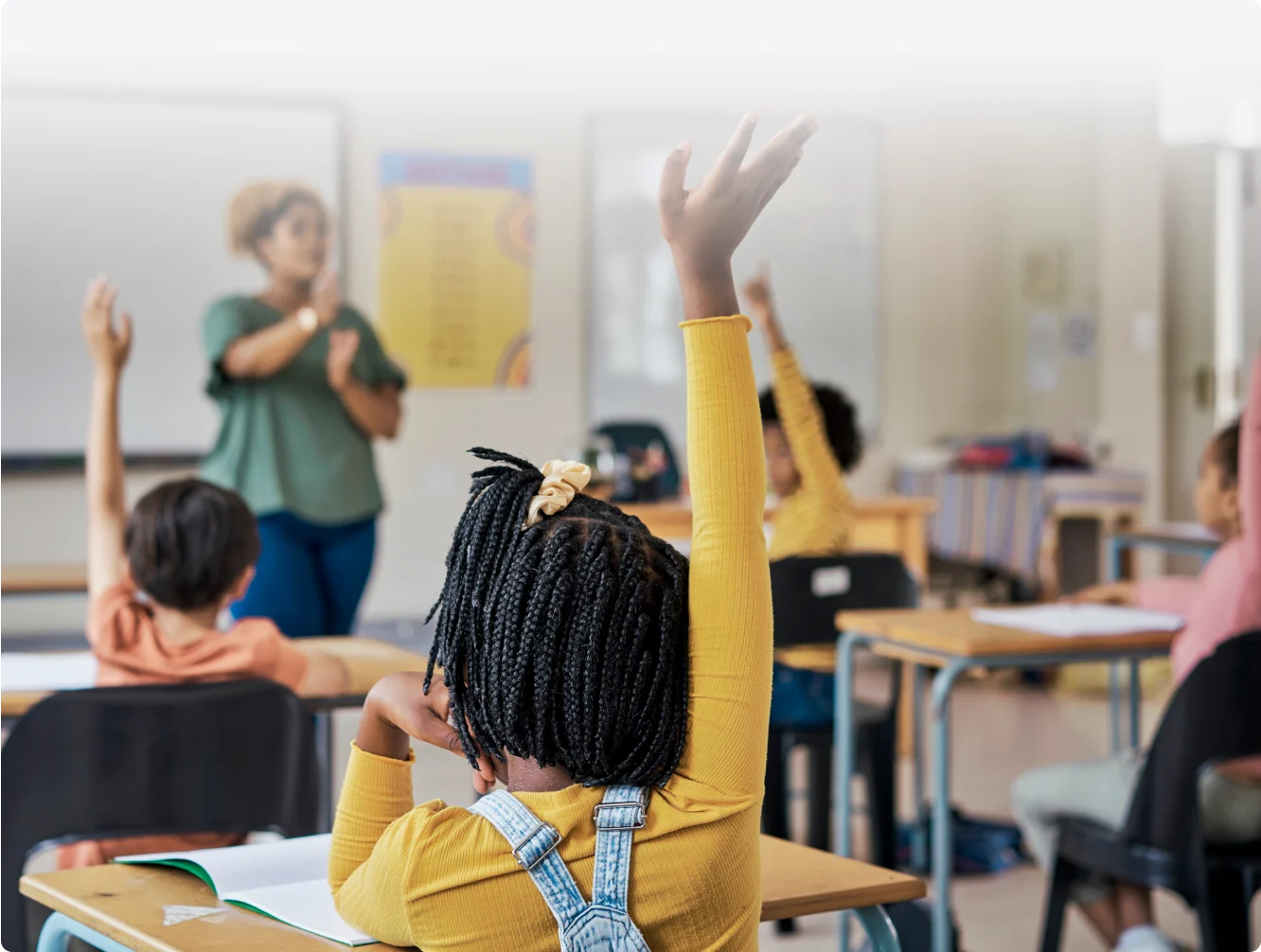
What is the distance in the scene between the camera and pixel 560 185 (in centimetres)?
626

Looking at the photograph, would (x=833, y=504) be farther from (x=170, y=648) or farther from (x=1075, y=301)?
(x=1075, y=301)

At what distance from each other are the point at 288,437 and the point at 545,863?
2.25 meters

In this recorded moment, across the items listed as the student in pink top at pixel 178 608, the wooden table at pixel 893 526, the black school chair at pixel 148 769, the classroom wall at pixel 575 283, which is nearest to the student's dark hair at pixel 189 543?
the student in pink top at pixel 178 608

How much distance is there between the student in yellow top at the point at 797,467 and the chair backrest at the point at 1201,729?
0.92 meters

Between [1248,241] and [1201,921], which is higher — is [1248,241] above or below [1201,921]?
above

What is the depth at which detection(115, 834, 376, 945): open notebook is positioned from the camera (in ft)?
3.24

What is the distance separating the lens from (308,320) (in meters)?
2.93

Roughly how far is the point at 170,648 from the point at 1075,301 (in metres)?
5.31

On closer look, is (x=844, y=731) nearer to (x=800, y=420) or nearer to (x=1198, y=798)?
(x=800, y=420)

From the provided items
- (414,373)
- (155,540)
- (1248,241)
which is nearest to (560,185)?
(414,373)

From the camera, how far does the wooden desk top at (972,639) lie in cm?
231

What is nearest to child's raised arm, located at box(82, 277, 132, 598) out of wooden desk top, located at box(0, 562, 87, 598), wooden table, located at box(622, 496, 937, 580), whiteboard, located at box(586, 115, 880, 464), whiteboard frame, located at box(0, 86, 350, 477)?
wooden desk top, located at box(0, 562, 87, 598)

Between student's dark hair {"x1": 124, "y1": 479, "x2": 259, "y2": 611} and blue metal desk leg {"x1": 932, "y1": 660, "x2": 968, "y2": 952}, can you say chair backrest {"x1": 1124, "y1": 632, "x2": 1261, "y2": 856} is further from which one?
student's dark hair {"x1": 124, "y1": 479, "x2": 259, "y2": 611}

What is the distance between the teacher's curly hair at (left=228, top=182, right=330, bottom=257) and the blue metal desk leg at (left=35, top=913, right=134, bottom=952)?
2.02 metres
